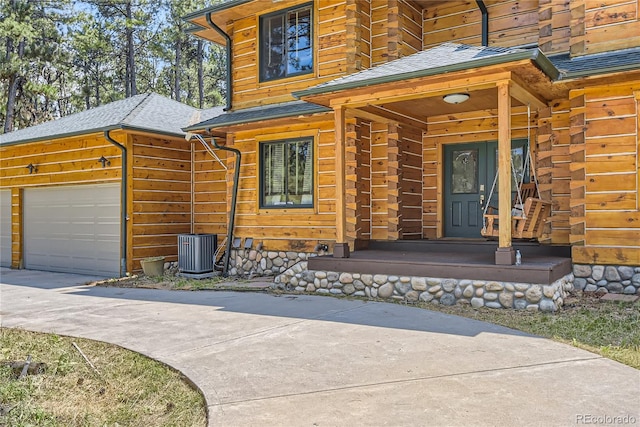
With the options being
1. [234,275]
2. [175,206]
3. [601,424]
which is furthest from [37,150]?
[601,424]

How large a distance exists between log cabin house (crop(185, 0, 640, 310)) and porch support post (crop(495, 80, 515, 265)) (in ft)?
0.09

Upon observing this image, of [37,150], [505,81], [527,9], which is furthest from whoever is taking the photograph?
[37,150]

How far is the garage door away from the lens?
1169 centimetres

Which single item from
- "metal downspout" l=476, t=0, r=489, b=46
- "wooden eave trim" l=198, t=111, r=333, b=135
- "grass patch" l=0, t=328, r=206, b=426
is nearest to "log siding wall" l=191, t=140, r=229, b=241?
"wooden eave trim" l=198, t=111, r=333, b=135

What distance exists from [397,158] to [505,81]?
3.13 metres

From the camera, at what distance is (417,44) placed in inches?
402

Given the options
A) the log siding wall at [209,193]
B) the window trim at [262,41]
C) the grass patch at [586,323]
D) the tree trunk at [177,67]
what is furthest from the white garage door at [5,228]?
the tree trunk at [177,67]

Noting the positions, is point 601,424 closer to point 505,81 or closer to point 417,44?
point 505,81

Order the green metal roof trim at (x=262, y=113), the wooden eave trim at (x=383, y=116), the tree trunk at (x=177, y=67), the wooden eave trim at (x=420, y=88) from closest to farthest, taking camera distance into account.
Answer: the wooden eave trim at (x=420, y=88) → the wooden eave trim at (x=383, y=116) → the green metal roof trim at (x=262, y=113) → the tree trunk at (x=177, y=67)

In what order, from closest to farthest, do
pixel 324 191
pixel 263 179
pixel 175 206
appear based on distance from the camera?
pixel 324 191, pixel 263 179, pixel 175 206

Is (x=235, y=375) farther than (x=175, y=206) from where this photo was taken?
No

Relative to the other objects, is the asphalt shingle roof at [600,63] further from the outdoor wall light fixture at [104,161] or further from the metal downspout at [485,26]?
the outdoor wall light fixture at [104,161]

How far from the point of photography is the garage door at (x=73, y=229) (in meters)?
11.7

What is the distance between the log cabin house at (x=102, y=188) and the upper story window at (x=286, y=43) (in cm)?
217
